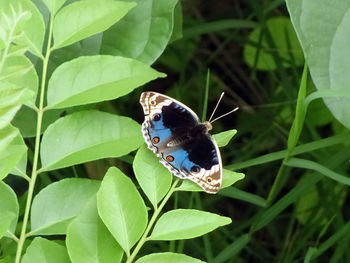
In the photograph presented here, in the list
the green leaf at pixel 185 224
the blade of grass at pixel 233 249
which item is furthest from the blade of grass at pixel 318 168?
the green leaf at pixel 185 224

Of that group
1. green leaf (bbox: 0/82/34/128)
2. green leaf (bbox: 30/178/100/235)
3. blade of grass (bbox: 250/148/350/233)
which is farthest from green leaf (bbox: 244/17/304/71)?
green leaf (bbox: 0/82/34/128)

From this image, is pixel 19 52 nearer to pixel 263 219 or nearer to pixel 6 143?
pixel 6 143

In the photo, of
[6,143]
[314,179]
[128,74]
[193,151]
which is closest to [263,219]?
[314,179]

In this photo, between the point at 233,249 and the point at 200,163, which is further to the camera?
the point at 233,249

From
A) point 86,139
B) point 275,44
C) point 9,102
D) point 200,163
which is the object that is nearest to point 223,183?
point 200,163

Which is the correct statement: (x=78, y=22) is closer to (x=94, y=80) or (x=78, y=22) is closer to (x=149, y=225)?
(x=94, y=80)

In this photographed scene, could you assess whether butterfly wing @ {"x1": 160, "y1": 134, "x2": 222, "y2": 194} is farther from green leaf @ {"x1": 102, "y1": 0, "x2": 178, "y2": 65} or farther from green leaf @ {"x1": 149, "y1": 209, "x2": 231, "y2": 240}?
green leaf @ {"x1": 102, "y1": 0, "x2": 178, "y2": 65}
